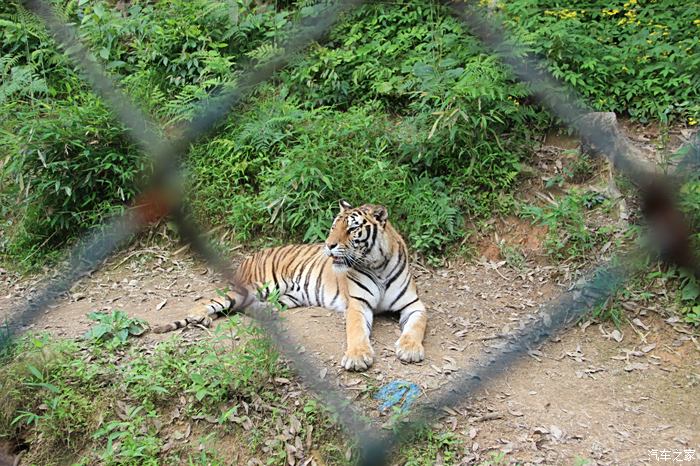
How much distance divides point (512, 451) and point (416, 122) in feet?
9.38

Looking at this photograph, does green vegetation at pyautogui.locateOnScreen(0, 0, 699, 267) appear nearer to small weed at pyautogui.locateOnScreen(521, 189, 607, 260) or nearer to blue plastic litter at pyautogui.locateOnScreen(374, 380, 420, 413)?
small weed at pyautogui.locateOnScreen(521, 189, 607, 260)

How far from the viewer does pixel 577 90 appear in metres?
4.94

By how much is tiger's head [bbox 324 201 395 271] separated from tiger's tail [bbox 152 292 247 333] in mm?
594

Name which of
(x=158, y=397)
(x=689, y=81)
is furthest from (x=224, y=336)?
(x=689, y=81)

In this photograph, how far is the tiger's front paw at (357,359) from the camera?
3.29 meters

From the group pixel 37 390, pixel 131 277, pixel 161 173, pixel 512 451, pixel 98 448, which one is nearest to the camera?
pixel 161 173

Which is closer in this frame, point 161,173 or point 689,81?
point 161,173

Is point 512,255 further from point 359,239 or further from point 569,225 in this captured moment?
point 359,239

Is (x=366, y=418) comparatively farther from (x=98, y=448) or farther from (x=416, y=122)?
(x=416, y=122)

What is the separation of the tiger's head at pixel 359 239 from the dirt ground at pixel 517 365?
365 millimetres

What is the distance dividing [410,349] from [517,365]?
1.17 meters

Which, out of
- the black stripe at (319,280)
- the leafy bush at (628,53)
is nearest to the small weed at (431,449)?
the black stripe at (319,280)

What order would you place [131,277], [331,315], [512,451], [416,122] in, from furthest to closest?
[416,122] → [131,277] → [331,315] → [512,451]
